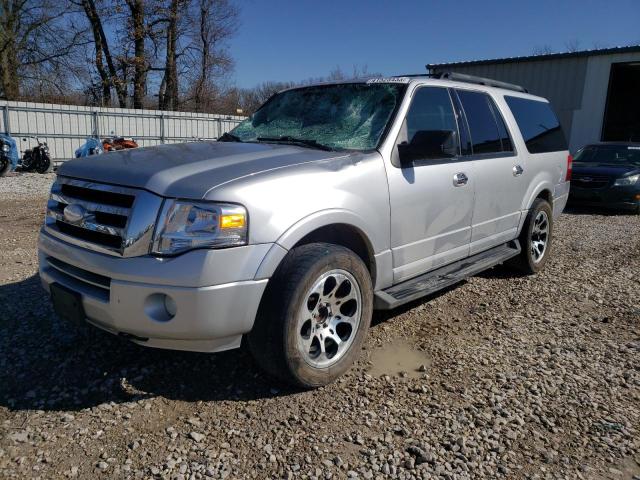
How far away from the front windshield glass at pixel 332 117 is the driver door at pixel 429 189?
0.20 meters

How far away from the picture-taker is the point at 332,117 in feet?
12.6

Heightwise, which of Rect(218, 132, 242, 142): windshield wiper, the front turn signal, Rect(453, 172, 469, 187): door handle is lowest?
the front turn signal

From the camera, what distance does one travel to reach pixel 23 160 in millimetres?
15484

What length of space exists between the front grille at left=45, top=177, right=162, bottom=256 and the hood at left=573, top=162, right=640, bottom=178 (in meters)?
10.4

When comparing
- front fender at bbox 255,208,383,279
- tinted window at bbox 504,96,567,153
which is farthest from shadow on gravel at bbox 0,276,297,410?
Result: tinted window at bbox 504,96,567,153

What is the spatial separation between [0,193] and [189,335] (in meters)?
11.1

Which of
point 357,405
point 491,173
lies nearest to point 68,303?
point 357,405

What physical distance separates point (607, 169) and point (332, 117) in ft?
29.4

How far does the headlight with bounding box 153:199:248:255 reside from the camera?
2527 mm

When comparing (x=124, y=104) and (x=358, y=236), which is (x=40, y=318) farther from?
(x=124, y=104)

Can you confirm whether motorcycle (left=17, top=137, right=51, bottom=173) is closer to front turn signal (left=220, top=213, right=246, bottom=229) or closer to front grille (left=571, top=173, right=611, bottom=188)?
front grille (left=571, top=173, right=611, bottom=188)

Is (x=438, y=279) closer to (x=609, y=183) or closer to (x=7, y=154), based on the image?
(x=609, y=183)

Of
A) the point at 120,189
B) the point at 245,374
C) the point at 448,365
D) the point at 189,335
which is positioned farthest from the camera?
the point at 448,365

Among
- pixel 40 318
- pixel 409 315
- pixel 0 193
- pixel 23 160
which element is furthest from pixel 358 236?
pixel 23 160
